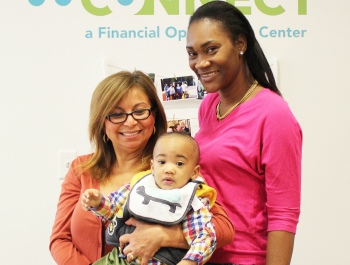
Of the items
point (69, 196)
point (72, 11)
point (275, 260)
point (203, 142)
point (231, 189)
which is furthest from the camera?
point (72, 11)

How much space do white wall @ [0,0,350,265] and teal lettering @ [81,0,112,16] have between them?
0.11 feet

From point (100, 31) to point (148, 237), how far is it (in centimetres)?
161

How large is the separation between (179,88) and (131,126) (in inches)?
35.7

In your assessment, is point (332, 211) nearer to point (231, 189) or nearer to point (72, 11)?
point (231, 189)

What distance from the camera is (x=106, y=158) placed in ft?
5.57

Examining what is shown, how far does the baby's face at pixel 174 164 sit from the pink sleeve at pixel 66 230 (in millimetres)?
494

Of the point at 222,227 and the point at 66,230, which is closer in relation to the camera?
the point at 222,227

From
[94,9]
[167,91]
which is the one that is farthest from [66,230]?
[94,9]

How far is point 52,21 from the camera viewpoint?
235cm

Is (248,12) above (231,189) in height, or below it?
above

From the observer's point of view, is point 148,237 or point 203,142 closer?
point 148,237

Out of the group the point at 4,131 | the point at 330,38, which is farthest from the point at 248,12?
the point at 4,131

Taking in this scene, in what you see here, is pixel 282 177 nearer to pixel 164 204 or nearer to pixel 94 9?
pixel 164 204

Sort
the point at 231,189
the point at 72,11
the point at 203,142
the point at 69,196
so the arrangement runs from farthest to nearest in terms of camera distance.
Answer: the point at 72,11 < the point at 69,196 < the point at 203,142 < the point at 231,189
